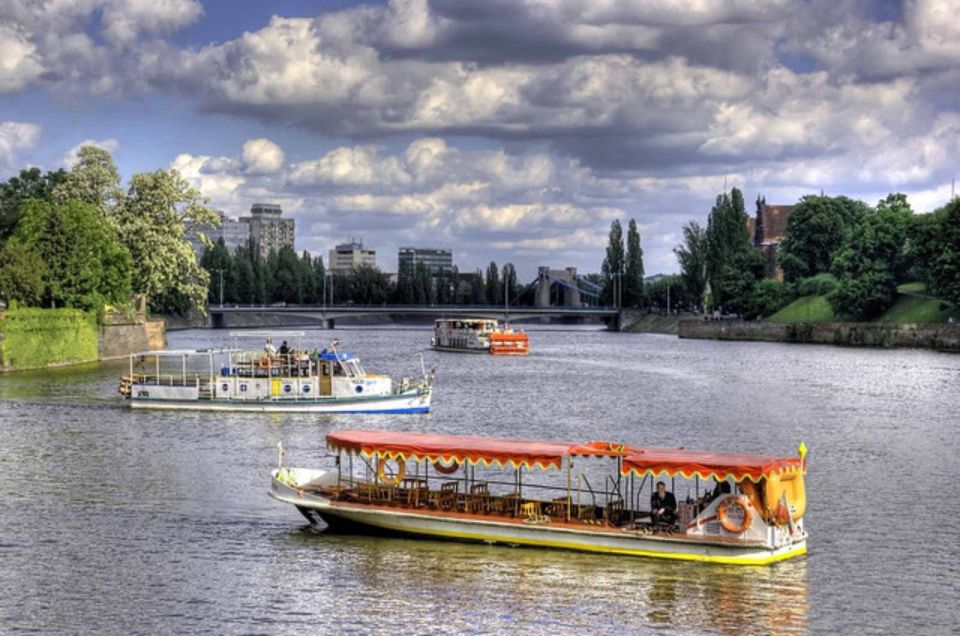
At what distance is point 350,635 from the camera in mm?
35688

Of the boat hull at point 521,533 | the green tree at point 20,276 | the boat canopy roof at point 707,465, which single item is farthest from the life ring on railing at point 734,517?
the green tree at point 20,276

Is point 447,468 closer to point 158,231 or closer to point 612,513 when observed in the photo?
point 612,513

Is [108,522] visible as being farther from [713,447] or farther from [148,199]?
[148,199]

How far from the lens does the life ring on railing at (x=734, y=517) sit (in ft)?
137

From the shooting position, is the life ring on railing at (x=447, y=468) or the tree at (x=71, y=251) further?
the tree at (x=71, y=251)

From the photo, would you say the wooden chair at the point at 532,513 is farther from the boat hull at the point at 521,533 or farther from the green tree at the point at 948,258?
the green tree at the point at 948,258

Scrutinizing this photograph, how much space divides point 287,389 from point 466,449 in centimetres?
4199

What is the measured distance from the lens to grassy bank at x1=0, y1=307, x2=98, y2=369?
116 meters

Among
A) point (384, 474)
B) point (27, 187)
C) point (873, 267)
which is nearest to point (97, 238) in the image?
point (27, 187)

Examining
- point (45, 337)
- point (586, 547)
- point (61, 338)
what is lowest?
point (586, 547)

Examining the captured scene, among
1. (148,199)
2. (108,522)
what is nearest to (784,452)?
(108,522)

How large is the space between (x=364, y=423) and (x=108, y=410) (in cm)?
1841

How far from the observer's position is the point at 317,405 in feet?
277

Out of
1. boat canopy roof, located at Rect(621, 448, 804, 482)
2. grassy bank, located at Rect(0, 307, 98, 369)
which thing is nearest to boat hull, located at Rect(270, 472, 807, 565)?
boat canopy roof, located at Rect(621, 448, 804, 482)
